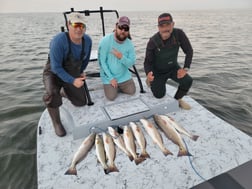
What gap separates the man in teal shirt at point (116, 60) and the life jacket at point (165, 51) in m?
0.56

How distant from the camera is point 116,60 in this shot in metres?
4.70

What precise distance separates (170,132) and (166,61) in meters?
1.76

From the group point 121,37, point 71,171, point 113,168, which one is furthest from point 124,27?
point 71,171

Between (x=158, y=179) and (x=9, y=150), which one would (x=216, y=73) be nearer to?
Answer: (x=158, y=179)

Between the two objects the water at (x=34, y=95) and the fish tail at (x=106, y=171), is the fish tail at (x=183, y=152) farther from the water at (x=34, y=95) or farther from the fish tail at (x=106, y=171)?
the water at (x=34, y=95)

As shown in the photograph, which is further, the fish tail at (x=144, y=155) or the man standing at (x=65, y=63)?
the man standing at (x=65, y=63)

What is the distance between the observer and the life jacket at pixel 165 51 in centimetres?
445

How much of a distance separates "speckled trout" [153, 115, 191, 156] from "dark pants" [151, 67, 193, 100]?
853 mm

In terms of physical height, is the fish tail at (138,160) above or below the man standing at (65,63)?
below

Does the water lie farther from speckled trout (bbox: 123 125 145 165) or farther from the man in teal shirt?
the man in teal shirt

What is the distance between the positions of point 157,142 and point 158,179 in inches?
29.0

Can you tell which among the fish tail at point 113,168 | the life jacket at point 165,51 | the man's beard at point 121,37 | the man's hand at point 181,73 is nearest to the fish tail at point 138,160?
the fish tail at point 113,168

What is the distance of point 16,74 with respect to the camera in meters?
9.43

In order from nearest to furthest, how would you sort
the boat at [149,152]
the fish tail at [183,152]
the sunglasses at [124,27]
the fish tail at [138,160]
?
the boat at [149,152], the fish tail at [138,160], the fish tail at [183,152], the sunglasses at [124,27]
